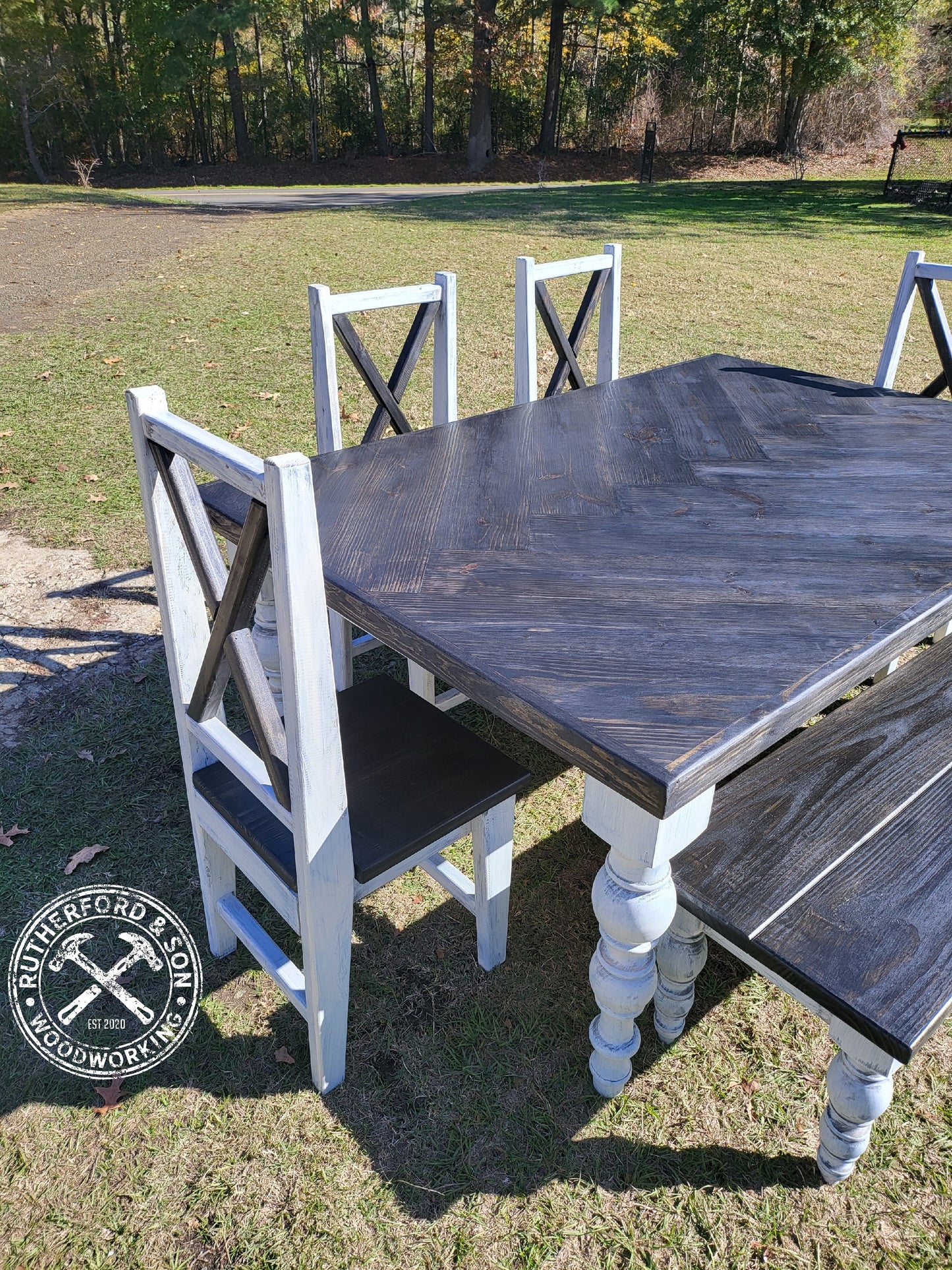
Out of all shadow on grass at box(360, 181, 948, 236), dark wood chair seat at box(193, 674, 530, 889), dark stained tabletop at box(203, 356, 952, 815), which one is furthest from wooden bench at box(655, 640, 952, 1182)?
shadow on grass at box(360, 181, 948, 236)

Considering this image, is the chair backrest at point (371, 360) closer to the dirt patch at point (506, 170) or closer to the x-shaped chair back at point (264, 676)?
the x-shaped chair back at point (264, 676)

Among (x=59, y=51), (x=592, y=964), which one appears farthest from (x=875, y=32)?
(x=592, y=964)

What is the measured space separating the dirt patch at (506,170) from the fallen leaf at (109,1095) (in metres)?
20.3

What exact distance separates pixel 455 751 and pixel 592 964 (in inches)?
19.7

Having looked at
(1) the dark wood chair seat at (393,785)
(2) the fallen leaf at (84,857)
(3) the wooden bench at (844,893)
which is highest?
(3) the wooden bench at (844,893)

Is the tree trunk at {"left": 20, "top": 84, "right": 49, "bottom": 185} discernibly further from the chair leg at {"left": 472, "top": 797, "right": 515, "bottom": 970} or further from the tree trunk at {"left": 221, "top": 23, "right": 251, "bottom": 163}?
the chair leg at {"left": 472, "top": 797, "right": 515, "bottom": 970}

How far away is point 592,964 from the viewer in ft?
5.13

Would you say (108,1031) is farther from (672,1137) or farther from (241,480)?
(241,480)

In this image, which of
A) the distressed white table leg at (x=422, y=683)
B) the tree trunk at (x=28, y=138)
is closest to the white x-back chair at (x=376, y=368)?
the distressed white table leg at (x=422, y=683)

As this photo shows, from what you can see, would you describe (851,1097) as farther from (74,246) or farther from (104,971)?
(74,246)

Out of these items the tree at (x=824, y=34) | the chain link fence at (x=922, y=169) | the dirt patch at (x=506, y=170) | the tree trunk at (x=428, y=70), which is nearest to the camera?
the chain link fence at (x=922, y=169)

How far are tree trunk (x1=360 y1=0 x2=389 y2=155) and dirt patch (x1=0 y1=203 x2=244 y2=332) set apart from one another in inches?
417

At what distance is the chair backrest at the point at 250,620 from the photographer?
113 centimetres

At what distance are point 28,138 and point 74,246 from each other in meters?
15.0
